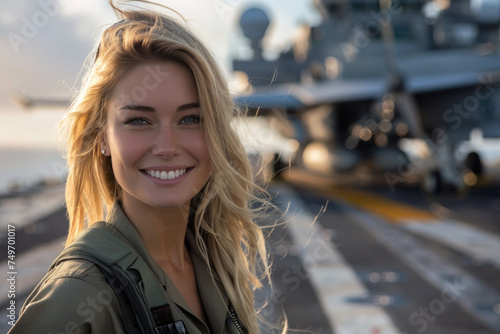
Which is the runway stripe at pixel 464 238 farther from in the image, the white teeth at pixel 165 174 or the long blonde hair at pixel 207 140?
the white teeth at pixel 165 174

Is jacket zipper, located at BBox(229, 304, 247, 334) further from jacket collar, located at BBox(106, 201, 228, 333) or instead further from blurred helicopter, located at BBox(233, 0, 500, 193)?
blurred helicopter, located at BBox(233, 0, 500, 193)

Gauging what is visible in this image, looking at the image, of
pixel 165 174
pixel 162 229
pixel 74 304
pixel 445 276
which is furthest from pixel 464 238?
pixel 74 304

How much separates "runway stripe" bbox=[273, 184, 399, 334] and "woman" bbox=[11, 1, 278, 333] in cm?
154

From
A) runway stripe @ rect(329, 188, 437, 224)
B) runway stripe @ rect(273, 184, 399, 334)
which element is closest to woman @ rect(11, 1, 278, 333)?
runway stripe @ rect(273, 184, 399, 334)

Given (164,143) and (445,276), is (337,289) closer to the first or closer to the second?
(445,276)

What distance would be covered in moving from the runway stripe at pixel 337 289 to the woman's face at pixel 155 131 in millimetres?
1764

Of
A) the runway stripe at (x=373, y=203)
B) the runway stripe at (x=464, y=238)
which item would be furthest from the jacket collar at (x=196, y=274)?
the runway stripe at (x=373, y=203)

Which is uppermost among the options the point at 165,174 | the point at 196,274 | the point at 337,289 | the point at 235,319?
the point at 165,174

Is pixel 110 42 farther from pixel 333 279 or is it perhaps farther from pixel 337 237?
pixel 337 237

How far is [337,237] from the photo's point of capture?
10.3 m

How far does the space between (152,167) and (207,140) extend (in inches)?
8.7

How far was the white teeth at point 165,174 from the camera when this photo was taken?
170 cm

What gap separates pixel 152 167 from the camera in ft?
5.53

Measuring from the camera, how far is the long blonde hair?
5.48ft
